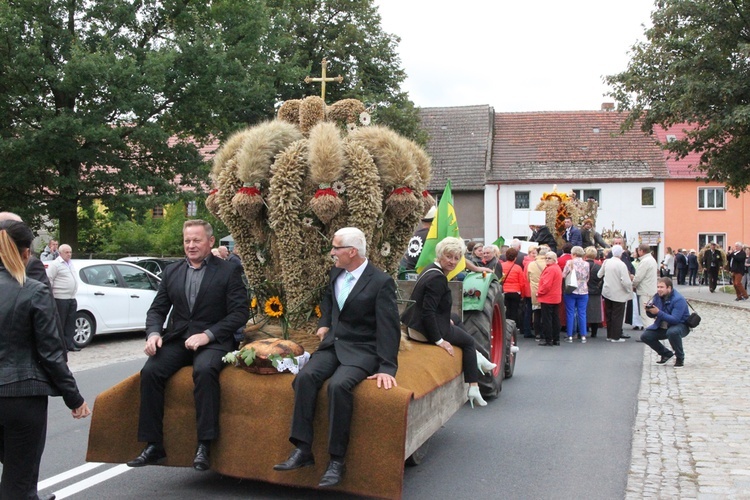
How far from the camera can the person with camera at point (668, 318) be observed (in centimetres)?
1163

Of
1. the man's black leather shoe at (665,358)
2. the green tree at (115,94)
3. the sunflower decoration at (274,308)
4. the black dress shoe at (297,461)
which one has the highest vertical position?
the green tree at (115,94)

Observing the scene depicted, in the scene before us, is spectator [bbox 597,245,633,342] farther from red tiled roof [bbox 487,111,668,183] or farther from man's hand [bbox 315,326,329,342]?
red tiled roof [bbox 487,111,668,183]

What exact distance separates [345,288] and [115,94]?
57.1 feet

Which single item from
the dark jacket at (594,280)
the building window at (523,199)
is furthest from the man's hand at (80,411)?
the building window at (523,199)

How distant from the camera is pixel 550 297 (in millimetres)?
14242

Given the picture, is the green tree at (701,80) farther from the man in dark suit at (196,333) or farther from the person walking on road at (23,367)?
the person walking on road at (23,367)

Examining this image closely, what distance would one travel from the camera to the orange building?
47.6 meters

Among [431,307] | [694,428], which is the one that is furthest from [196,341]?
[694,428]

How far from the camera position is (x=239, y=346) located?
6.19m

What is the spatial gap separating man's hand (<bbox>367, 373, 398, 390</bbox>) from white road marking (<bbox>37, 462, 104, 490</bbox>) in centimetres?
252

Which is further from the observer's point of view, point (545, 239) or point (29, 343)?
point (545, 239)

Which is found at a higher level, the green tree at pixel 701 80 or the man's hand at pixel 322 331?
the green tree at pixel 701 80

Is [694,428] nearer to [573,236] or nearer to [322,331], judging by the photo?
[322,331]

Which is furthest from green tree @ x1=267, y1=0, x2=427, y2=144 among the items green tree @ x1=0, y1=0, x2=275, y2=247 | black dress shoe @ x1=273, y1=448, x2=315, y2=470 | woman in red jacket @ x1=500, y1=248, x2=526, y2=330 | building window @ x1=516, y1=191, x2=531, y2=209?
black dress shoe @ x1=273, y1=448, x2=315, y2=470
